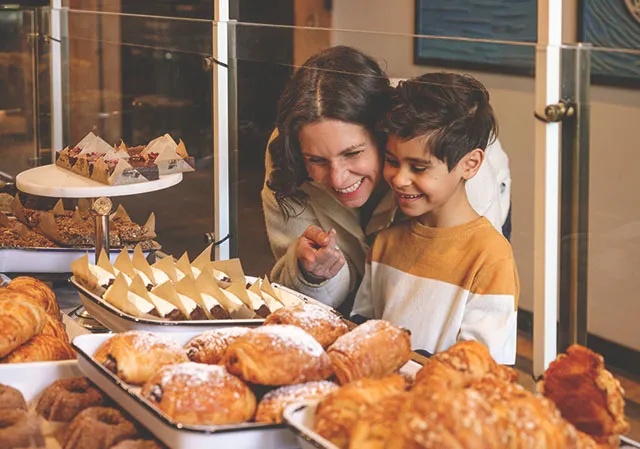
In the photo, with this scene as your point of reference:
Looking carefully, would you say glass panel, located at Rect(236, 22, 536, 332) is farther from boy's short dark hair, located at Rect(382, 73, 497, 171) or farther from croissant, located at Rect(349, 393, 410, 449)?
croissant, located at Rect(349, 393, 410, 449)

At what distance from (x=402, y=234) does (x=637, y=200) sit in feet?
1.95

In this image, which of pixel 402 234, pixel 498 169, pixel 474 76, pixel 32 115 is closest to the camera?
pixel 474 76

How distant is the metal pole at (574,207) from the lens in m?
1.11

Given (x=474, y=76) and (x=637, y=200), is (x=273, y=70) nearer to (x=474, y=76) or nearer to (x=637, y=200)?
(x=474, y=76)

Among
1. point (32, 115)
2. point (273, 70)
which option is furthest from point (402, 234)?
point (32, 115)

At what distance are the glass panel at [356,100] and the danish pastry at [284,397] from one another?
1.14 feet

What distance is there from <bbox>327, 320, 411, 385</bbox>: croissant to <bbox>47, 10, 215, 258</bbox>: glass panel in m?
1.03

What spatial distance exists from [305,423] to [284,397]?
73 mm

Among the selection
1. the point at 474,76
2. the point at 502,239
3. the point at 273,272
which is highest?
the point at 474,76

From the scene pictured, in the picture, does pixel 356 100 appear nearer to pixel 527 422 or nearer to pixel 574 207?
pixel 574 207

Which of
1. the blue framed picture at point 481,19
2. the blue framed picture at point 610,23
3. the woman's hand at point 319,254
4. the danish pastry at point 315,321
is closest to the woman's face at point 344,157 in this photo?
the woman's hand at point 319,254

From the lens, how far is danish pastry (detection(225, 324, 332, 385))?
1.03 m

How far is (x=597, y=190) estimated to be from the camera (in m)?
1.15

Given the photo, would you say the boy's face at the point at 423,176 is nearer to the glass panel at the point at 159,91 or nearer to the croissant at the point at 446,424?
the glass panel at the point at 159,91
